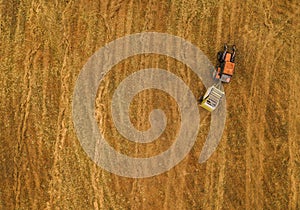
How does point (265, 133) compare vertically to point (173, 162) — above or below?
above

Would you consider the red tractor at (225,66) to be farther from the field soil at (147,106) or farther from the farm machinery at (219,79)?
the field soil at (147,106)

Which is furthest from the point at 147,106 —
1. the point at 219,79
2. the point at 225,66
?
the point at 225,66

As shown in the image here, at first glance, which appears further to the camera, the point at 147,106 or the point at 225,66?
the point at 147,106

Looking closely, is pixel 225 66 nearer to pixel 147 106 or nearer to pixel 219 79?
pixel 219 79

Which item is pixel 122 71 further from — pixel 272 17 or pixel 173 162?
pixel 272 17

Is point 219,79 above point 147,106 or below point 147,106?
above

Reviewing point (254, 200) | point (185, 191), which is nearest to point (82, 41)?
point (185, 191)

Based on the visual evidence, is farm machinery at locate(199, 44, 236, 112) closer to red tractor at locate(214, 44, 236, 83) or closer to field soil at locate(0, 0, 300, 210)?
red tractor at locate(214, 44, 236, 83)

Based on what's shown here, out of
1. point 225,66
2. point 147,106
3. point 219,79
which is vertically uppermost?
point 225,66
